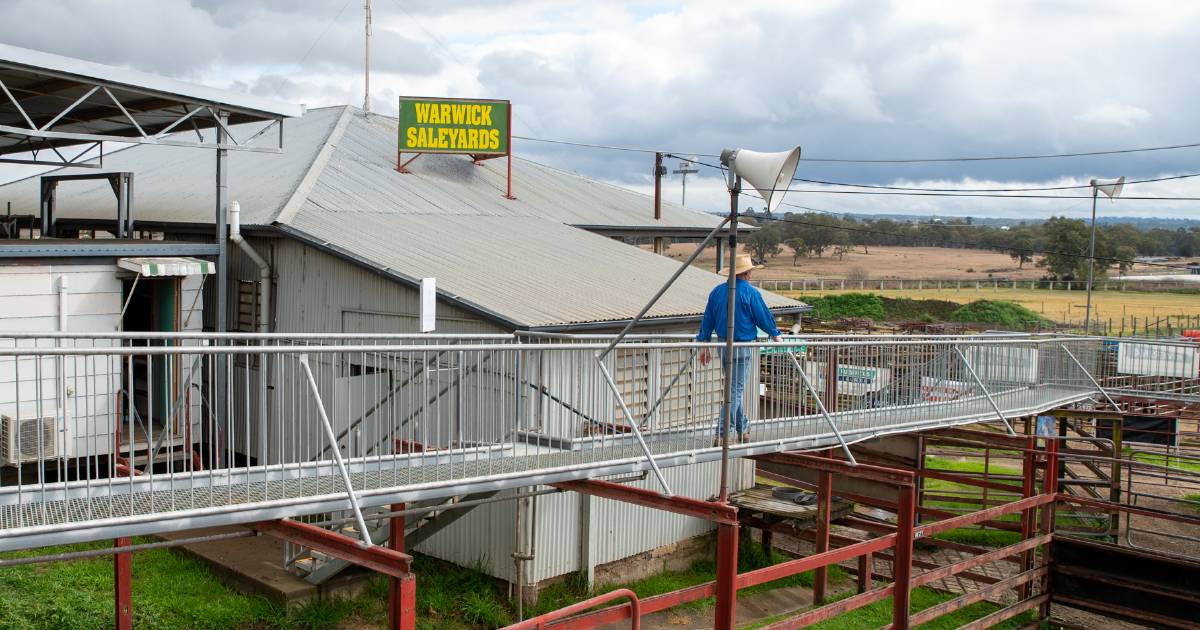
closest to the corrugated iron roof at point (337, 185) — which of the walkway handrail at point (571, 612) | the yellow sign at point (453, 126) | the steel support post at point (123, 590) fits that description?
the yellow sign at point (453, 126)

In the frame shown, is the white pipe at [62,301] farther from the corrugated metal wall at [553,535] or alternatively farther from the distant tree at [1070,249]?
the distant tree at [1070,249]

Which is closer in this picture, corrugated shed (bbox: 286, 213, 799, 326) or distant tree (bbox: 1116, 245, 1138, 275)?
corrugated shed (bbox: 286, 213, 799, 326)

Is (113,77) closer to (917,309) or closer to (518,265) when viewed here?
(518,265)

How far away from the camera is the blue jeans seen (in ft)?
32.2

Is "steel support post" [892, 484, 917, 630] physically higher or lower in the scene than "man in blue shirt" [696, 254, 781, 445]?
lower

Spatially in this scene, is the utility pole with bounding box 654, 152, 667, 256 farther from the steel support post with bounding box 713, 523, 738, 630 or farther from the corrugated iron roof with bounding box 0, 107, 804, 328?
the steel support post with bounding box 713, 523, 738, 630

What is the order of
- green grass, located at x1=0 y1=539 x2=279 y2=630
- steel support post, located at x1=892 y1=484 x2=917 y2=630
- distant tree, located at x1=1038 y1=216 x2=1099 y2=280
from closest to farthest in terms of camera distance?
green grass, located at x1=0 y1=539 x2=279 y2=630 → steel support post, located at x1=892 y1=484 x2=917 y2=630 → distant tree, located at x1=1038 y1=216 x2=1099 y2=280

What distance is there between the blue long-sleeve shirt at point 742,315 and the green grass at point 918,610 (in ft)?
17.3

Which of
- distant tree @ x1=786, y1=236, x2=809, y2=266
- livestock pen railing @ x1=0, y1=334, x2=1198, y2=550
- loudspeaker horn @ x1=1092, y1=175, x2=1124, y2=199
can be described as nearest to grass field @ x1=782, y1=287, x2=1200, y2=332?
distant tree @ x1=786, y1=236, x2=809, y2=266

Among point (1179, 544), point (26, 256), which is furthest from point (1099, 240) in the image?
point (26, 256)

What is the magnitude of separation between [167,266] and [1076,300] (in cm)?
6754

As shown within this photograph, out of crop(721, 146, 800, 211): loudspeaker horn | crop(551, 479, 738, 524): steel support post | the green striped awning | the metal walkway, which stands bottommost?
crop(551, 479, 738, 524): steel support post

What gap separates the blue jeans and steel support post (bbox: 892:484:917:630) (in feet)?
7.27

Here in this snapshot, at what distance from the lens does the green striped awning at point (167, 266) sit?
46.2ft
